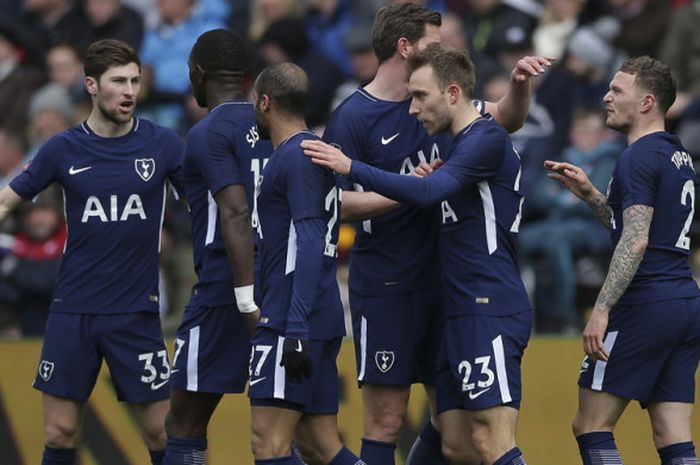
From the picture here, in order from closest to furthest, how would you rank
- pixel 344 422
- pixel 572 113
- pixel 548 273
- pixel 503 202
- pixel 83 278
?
pixel 503 202 < pixel 83 278 < pixel 344 422 < pixel 548 273 < pixel 572 113

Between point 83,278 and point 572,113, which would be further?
point 572,113

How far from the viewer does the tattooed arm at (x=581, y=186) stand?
8.65 meters

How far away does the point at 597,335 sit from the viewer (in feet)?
27.0

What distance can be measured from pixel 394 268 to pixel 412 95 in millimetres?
975

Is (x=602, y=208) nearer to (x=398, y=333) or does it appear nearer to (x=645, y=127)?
(x=645, y=127)

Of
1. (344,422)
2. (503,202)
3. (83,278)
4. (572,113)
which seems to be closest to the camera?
(503,202)

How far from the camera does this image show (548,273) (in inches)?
484

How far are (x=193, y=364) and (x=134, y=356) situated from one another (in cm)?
56

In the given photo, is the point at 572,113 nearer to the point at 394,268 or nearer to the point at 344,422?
the point at 344,422

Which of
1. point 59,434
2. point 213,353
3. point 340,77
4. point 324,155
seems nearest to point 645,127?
point 324,155

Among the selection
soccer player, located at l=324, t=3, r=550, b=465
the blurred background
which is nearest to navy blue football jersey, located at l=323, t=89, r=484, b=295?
soccer player, located at l=324, t=3, r=550, b=465

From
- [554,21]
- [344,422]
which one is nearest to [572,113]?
[554,21]

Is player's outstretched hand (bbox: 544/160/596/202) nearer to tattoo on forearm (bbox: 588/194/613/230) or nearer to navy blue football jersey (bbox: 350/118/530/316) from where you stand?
tattoo on forearm (bbox: 588/194/613/230)

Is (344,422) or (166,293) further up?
(166,293)
